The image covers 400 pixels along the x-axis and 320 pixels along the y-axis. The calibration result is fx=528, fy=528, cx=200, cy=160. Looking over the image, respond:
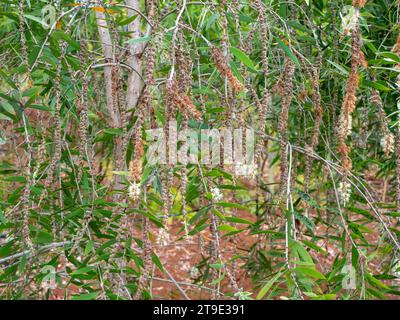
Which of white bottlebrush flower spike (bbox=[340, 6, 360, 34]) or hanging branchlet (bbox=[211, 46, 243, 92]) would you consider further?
white bottlebrush flower spike (bbox=[340, 6, 360, 34])

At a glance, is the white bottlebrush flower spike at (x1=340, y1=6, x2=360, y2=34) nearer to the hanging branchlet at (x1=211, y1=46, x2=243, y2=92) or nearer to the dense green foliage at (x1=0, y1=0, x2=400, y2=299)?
the dense green foliage at (x1=0, y1=0, x2=400, y2=299)

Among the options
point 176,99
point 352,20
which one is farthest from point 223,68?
point 352,20

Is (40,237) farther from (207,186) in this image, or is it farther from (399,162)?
(399,162)

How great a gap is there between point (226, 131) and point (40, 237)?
2.25ft

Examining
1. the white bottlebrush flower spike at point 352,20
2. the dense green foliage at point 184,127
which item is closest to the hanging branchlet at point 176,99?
the dense green foliage at point 184,127

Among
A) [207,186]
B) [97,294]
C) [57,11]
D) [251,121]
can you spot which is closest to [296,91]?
[251,121]

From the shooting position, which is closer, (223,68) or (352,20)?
(223,68)

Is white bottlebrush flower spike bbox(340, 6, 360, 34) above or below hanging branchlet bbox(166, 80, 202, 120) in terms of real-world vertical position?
above

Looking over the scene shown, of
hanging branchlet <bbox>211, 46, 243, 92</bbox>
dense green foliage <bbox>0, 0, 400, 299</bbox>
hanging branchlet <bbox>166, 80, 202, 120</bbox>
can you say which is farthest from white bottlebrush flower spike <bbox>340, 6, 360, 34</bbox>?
hanging branchlet <bbox>166, 80, 202, 120</bbox>

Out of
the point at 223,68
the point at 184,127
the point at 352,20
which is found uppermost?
the point at 352,20

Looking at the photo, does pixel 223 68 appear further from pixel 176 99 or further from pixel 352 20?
pixel 352 20

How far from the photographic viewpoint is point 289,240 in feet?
4.11

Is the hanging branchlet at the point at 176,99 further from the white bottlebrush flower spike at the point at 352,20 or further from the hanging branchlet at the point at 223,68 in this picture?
the white bottlebrush flower spike at the point at 352,20

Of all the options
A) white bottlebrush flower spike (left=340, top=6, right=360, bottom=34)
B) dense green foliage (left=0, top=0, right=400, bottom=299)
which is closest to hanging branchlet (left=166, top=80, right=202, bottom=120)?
dense green foliage (left=0, top=0, right=400, bottom=299)
